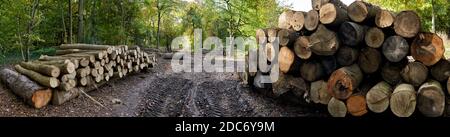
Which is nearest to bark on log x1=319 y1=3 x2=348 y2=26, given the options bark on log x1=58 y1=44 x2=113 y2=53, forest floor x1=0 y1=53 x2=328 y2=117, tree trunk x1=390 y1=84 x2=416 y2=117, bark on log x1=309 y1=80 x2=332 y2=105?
bark on log x1=309 y1=80 x2=332 y2=105

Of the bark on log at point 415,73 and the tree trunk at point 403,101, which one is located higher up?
the bark on log at point 415,73

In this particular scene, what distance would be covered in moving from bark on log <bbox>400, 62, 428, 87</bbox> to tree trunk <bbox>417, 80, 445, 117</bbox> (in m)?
0.13

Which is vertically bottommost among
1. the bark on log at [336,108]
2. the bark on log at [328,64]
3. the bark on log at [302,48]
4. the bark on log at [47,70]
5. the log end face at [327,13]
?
the bark on log at [336,108]

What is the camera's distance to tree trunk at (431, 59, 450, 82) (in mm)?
7350

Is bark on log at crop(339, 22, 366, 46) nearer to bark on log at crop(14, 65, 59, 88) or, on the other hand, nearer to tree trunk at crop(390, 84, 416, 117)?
tree trunk at crop(390, 84, 416, 117)

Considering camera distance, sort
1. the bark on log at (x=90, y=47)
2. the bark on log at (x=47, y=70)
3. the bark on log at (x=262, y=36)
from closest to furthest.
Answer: the bark on log at (x=47, y=70) < the bark on log at (x=262, y=36) < the bark on log at (x=90, y=47)

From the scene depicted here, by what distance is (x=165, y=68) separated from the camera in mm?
20016

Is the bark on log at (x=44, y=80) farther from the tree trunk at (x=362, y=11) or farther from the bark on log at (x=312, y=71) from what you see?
the tree trunk at (x=362, y=11)

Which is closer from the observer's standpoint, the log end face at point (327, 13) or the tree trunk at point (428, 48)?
the tree trunk at point (428, 48)

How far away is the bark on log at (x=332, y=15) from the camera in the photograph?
340 inches

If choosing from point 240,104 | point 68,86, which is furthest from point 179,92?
point 68,86

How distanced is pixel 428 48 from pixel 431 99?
2.81ft

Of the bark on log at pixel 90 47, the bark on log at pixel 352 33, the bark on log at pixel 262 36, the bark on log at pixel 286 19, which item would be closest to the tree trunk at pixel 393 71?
the bark on log at pixel 352 33
